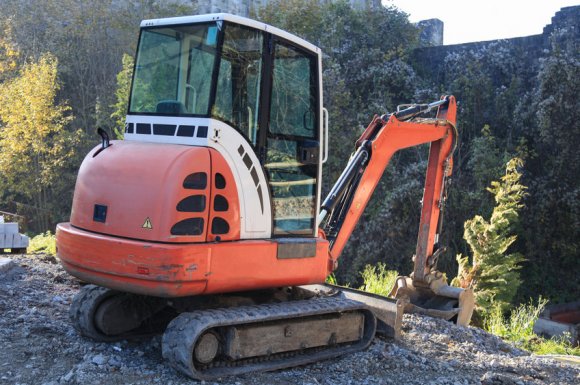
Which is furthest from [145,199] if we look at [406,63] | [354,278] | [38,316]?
[406,63]

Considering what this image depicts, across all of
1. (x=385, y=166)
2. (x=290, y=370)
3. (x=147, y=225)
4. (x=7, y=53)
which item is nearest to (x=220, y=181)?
(x=147, y=225)

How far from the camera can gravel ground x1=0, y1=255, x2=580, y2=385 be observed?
4.37m

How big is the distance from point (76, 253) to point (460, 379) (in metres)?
2.92

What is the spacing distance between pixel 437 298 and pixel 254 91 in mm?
3675

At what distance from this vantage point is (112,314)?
5078mm

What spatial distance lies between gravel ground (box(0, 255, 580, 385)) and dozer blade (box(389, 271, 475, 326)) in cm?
37

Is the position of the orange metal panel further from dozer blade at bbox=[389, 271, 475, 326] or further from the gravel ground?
dozer blade at bbox=[389, 271, 475, 326]

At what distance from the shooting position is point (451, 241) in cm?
1530

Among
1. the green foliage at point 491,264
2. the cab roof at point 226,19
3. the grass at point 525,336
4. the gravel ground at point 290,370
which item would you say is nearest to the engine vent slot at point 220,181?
the cab roof at point 226,19

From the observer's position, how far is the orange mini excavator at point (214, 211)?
14.0 ft

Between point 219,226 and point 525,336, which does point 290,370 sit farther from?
point 525,336

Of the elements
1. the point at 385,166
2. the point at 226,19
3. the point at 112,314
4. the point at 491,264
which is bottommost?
the point at 491,264

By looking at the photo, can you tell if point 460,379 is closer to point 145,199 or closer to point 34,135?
point 145,199

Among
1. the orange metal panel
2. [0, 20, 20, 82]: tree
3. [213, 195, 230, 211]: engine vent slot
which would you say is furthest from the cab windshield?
[0, 20, 20, 82]: tree
